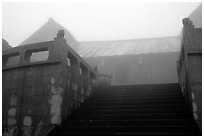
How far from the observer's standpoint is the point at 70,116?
7867mm

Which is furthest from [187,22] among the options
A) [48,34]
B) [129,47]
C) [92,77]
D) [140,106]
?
[48,34]

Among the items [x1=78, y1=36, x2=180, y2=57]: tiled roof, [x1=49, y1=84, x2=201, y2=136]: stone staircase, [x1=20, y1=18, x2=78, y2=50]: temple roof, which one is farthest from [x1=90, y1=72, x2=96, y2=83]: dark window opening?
[x1=20, y1=18, x2=78, y2=50]: temple roof

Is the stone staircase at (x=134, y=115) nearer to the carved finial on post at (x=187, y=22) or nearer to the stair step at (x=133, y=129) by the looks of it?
the stair step at (x=133, y=129)

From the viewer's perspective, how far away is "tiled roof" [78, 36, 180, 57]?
2120cm

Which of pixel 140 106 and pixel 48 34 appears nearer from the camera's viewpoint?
pixel 140 106

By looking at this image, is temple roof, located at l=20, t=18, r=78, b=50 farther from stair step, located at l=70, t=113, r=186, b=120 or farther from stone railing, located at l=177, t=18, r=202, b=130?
stone railing, located at l=177, t=18, r=202, b=130

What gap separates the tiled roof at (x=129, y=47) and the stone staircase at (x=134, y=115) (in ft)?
38.1

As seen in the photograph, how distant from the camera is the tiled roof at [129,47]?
21203 mm

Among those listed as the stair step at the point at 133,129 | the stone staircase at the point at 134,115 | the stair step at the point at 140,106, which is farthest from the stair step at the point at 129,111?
the stair step at the point at 133,129

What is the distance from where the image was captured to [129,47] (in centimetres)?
2323

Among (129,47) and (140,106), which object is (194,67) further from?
(129,47)

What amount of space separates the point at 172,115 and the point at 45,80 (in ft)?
13.3

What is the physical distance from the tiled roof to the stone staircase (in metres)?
11.6

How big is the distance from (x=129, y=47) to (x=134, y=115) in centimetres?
1644
